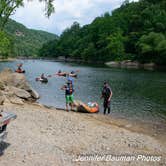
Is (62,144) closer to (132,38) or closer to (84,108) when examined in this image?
(84,108)

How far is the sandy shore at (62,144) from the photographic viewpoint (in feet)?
33.9

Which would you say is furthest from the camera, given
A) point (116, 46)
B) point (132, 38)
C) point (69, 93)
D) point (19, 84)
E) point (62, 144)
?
point (132, 38)

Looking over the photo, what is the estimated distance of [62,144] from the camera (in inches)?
473

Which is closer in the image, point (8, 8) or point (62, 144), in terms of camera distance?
point (62, 144)

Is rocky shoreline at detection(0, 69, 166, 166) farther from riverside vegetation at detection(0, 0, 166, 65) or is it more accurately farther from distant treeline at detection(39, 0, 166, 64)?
distant treeline at detection(39, 0, 166, 64)

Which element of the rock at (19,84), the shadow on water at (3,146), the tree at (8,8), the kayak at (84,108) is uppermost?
the tree at (8,8)

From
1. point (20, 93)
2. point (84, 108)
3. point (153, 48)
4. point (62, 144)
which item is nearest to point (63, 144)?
point (62, 144)

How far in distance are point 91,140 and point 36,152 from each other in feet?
10.6

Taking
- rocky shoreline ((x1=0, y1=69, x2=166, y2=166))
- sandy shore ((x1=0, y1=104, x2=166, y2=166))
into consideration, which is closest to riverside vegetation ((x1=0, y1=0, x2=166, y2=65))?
rocky shoreline ((x1=0, y1=69, x2=166, y2=166))

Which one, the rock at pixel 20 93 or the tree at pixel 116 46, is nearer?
the rock at pixel 20 93

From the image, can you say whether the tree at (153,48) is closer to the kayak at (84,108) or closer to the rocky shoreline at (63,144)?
the kayak at (84,108)

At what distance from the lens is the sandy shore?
10.3m

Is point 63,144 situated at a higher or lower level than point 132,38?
lower

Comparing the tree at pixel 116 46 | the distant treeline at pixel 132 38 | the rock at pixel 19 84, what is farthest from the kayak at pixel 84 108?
the tree at pixel 116 46
